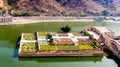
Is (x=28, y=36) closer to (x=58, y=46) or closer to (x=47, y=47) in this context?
(x=47, y=47)

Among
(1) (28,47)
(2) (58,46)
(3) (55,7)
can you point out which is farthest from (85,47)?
(3) (55,7)

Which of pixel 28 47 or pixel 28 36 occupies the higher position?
pixel 28 36

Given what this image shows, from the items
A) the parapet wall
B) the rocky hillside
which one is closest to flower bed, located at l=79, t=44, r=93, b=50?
the parapet wall

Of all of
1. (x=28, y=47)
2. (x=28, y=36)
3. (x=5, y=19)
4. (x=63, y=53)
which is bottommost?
(x=63, y=53)

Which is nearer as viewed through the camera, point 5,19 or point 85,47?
point 85,47

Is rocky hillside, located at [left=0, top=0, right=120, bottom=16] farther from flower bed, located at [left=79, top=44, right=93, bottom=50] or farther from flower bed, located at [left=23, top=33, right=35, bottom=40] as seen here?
flower bed, located at [left=79, top=44, right=93, bottom=50]

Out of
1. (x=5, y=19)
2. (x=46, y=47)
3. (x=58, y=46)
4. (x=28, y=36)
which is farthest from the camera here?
(x=5, y=19)

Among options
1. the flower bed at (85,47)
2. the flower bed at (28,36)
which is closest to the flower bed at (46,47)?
the flower bed at (85,47)
